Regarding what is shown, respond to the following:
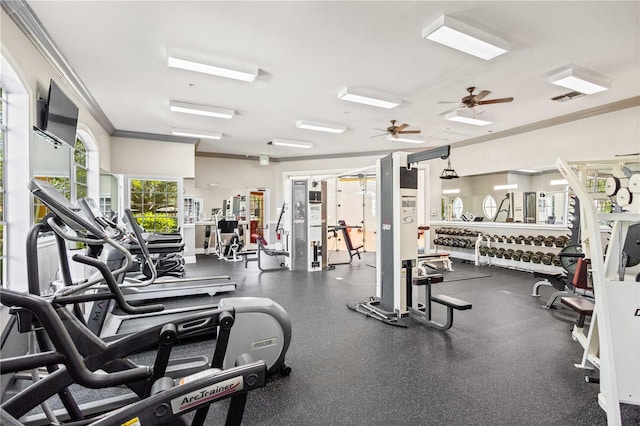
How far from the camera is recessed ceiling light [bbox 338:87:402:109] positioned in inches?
187

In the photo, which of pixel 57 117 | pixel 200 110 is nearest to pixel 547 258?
pixel 200 110

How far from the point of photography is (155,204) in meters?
7.70

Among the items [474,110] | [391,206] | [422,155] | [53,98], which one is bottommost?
[391,206]

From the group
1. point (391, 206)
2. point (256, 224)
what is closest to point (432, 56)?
point (391, 206)

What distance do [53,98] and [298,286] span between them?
423 cm

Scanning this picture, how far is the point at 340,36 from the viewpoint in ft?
11.0

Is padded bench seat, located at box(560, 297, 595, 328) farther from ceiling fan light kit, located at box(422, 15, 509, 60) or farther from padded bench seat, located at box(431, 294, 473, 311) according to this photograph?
ceiling fan light kit, located at box(422, 15, 509, 60)

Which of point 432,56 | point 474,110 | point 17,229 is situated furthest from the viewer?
point 474,110

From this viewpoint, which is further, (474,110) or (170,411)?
(474,110)

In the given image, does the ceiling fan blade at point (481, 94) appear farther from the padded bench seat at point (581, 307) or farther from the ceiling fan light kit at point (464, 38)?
the padded bench seat at point (581, 307)

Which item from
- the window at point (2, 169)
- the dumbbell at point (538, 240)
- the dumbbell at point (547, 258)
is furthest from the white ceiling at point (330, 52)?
the dumbbell at point (547, 258)

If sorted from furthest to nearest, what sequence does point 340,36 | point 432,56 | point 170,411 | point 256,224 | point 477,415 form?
point 256,224, point 432,56, point 340,36, point 477,415, point 170,411

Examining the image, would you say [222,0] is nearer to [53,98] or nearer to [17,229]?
[53,98]

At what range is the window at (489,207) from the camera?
25.6ft
